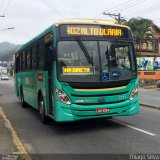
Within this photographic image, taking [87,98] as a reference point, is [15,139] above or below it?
below

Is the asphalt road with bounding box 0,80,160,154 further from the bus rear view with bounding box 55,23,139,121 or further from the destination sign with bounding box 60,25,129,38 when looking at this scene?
the destination sign with bounding box 60,25,129,38

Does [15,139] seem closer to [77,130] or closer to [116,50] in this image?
[77,130]

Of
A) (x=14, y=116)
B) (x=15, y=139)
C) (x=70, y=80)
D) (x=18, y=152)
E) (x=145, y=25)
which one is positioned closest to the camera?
(x=18, y=152)

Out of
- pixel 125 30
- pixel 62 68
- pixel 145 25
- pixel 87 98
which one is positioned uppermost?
pixel 145 25

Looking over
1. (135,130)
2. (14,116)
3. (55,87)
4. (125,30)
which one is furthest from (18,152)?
(14,116)

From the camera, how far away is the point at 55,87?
10758mm

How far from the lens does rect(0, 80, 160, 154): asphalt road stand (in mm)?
8683

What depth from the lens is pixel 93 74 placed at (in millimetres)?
10812

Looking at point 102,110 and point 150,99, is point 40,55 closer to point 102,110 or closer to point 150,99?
point 102,110

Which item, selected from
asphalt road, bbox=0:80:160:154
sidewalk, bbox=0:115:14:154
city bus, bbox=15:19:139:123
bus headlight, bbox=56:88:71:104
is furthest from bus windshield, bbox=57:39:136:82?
sidewalk, bbox=0:115:14:154

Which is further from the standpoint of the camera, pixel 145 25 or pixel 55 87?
pixel 145 25

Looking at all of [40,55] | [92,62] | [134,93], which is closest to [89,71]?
[92,62]

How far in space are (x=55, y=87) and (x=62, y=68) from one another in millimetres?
529

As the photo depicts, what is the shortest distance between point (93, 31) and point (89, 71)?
1187mm
